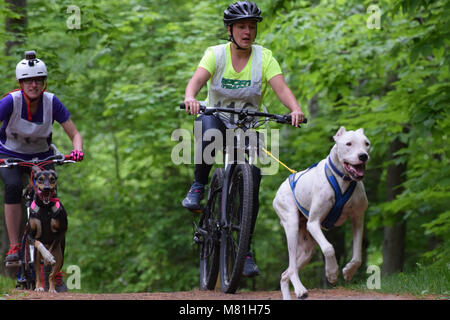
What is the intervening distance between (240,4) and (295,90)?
10.9 metres

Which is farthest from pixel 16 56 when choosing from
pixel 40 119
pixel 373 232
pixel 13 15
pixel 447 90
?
pixel 373 232

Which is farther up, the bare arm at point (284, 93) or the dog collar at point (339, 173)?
the bare arm at point (284, 93)

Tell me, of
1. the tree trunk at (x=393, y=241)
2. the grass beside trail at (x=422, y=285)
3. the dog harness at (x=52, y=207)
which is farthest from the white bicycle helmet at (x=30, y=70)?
the tree trunk at (x=393, y=241)

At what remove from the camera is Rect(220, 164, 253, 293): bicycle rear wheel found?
6.36m

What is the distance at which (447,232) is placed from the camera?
1101 cm

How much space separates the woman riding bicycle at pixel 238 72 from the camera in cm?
689

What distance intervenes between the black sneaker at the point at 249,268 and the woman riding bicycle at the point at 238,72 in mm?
51

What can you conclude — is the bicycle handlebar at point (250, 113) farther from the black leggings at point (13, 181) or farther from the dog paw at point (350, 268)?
the black leggings at point (13, 181)

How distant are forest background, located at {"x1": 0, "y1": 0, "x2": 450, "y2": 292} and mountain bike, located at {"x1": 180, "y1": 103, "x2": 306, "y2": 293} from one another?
2.01 metres

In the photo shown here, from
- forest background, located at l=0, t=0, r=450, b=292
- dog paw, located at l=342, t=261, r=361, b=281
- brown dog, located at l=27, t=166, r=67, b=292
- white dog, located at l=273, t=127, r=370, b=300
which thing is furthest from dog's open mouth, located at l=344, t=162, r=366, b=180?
brown dog, located at l=27, t=166, r=67, b=292

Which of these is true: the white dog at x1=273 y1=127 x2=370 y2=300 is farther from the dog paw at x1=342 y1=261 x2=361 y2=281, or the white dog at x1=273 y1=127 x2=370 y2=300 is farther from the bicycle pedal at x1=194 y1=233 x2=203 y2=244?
the bicycle pedal at x1=194 y1=233 x2=203 y2=244

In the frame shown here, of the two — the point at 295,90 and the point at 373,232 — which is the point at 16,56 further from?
the point at 373,232
